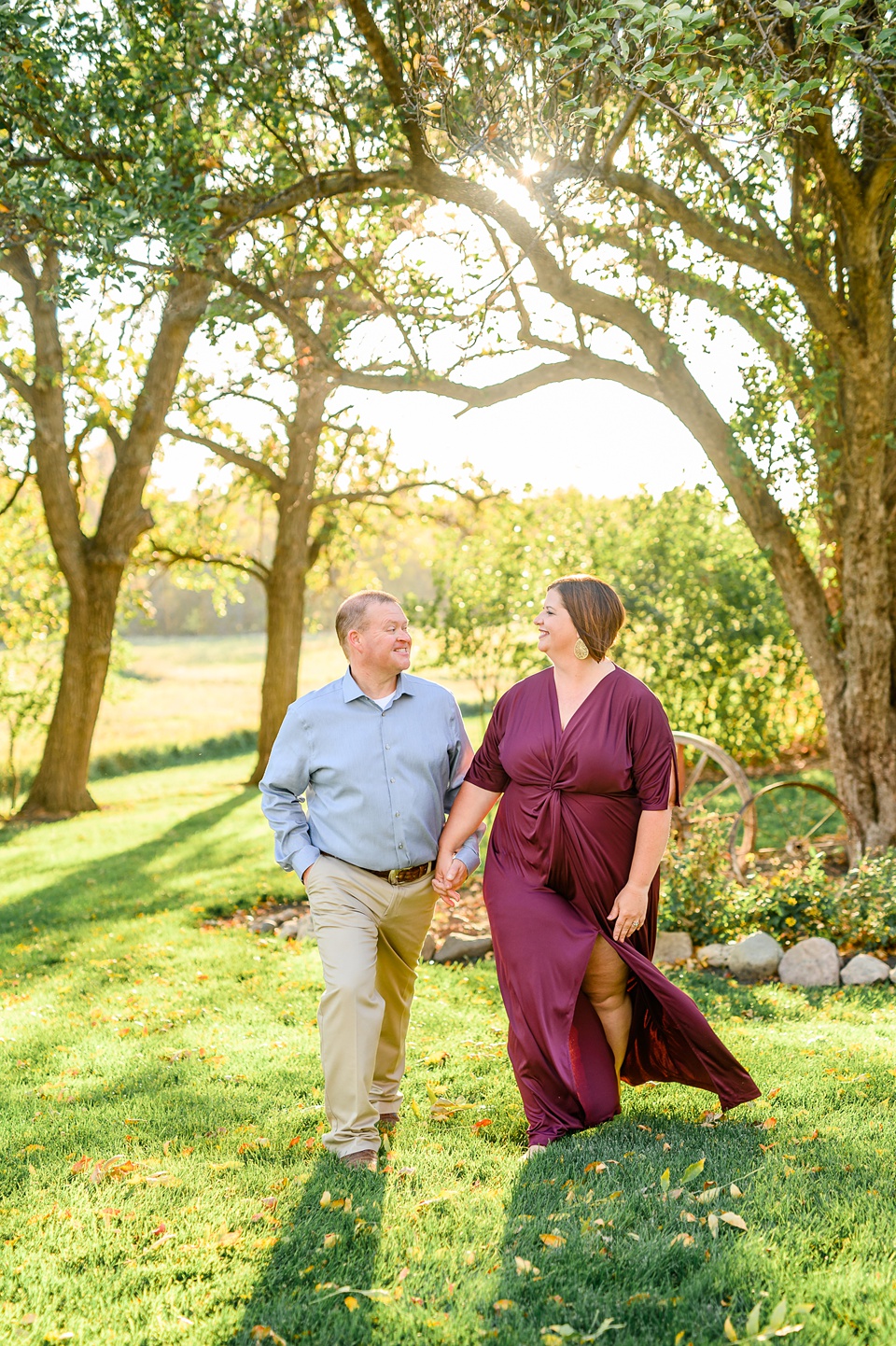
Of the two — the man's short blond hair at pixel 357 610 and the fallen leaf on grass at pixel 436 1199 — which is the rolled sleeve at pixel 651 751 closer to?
the man's short blond hair at pixel 357 610

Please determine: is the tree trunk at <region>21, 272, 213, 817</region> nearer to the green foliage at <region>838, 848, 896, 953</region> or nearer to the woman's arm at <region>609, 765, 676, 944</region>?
the green foliage at <region>838, 848, 896, 953</region>

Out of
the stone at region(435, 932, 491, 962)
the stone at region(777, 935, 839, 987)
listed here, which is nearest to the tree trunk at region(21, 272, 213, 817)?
the stone at region(435, 932, 491, 962)

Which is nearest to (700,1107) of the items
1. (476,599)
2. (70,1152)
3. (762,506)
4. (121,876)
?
(70,1152)

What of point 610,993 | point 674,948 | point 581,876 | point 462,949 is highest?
point 581,876

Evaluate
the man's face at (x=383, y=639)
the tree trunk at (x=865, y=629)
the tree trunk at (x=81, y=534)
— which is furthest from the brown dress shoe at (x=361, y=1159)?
the tree trunk at (x=81, y=534)

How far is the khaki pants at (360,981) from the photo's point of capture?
155 inches

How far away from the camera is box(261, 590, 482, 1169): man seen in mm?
4004

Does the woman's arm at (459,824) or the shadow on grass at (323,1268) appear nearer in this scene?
the shadow on grass at (323,1268)

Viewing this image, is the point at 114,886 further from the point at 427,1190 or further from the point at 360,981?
the point at 427,1190

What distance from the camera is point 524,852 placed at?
4.23 meters

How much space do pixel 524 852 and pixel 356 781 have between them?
0.72 metres

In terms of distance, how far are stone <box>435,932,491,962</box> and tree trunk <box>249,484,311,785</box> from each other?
1005cm

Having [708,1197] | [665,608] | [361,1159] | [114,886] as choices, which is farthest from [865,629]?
[114,886]

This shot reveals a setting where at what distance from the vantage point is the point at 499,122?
6.21 meters
